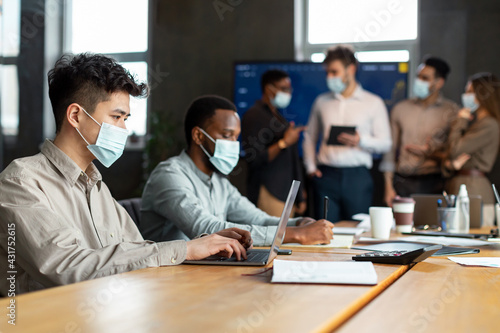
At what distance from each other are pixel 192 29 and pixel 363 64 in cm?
200

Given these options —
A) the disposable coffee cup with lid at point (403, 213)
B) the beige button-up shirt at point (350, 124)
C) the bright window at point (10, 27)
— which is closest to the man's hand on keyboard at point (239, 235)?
the disposable coffee cup with lid at point (403, 213)

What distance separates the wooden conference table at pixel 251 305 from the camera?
0.85m

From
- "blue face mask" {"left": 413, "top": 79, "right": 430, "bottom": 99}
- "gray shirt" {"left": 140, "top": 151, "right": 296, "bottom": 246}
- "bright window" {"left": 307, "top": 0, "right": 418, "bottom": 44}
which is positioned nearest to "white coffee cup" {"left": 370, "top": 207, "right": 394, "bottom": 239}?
"gray shirt" {"left": 140, "top": 151, "right": 296, "bottom": 246}

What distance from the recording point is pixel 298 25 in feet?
19.0

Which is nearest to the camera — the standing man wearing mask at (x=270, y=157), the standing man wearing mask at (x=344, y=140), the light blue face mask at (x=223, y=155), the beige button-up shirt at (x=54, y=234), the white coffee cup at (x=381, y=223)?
the beige button-up shirt at (x=54, y=234)

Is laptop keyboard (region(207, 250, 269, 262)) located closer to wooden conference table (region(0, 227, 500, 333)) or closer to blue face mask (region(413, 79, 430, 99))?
wooden conference table (region(0, 227, 500, 333))

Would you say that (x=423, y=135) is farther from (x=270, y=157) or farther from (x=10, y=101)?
(x=10, y=101)

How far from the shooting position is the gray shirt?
205 centimetres

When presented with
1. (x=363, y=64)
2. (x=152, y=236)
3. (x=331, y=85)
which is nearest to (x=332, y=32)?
(x=363, y=64)

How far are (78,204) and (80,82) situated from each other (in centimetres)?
41

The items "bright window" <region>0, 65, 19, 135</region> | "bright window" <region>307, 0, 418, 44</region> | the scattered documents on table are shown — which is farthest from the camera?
"bright window" <region>0, 65, 19, 135</region>

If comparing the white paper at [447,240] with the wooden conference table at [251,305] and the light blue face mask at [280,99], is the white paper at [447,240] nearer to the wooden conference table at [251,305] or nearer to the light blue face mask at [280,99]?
the wooden conference table at [251,305]

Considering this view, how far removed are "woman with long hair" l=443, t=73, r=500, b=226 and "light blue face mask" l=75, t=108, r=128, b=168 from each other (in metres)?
3.20

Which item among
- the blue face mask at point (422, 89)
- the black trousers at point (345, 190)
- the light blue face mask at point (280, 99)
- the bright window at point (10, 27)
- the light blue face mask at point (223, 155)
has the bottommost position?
the black trousers at point (345, 190)
